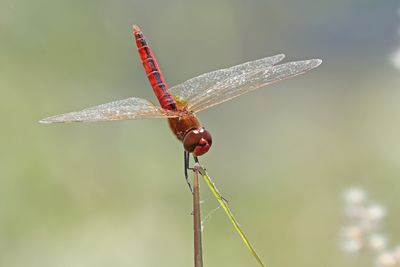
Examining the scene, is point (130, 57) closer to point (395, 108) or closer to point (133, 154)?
point (133, 154)

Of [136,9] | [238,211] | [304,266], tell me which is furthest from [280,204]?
[136,9]

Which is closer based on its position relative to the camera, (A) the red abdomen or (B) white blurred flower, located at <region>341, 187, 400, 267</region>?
(B) white blurred flower, located at <region>341, 187, 400, 267</region>

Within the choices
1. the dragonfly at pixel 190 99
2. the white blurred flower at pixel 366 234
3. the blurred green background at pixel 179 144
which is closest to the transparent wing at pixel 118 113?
the dragonfly at pixel 190 99

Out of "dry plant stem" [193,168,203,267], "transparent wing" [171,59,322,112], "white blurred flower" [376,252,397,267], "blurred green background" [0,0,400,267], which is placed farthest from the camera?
"blurred green background" [0,0,400,267]

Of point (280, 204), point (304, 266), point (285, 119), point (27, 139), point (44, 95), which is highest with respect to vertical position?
point (44, 95)

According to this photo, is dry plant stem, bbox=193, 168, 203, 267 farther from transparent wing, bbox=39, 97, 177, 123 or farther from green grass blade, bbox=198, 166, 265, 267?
transparent wing, bbox=39, 97, 177, 123

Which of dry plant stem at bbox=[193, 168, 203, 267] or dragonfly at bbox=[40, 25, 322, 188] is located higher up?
dragonfly at bbox=[40, 25, 322, 188]

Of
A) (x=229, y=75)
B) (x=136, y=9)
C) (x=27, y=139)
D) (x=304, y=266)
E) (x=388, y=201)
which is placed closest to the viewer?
(x=229, y=75)

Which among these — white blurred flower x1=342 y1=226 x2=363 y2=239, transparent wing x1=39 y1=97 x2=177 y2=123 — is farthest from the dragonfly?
white blurred flower x1=342 y1=226 x2=363 y2=239
